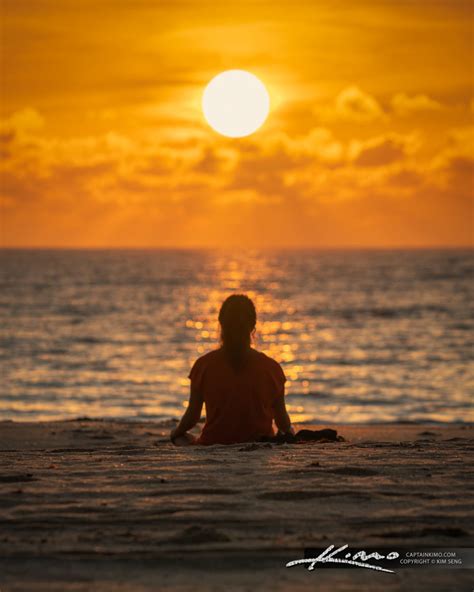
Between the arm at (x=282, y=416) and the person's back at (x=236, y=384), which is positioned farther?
the arm at (x=282, y=416)

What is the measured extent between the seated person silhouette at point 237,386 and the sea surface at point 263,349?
9.96 meters

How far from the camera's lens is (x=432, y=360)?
29141 millimetres

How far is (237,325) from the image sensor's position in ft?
23.9

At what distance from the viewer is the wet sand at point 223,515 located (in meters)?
4.11

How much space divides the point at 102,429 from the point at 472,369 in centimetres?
1558

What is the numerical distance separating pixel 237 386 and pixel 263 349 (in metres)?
29.8

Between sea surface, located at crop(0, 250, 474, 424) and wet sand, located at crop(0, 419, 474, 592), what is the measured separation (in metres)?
11.2

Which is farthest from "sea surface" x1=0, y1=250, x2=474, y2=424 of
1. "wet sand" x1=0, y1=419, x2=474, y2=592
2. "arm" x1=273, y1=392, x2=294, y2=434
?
"wet sand" x1=0, y1=419, x2=474, y2=592

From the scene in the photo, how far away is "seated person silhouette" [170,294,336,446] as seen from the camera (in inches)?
289
